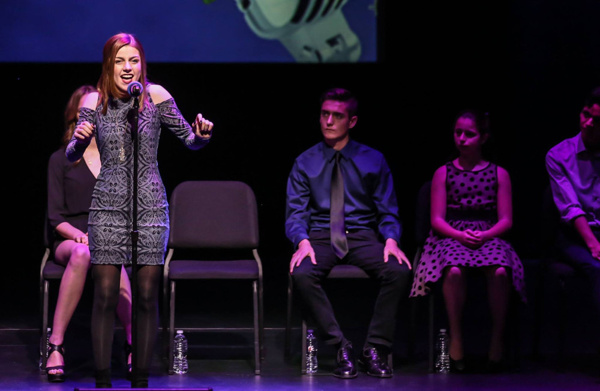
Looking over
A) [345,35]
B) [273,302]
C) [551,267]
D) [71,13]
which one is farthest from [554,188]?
[71,13]

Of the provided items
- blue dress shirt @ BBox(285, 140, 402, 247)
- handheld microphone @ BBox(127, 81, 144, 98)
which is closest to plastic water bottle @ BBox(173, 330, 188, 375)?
blue dress shirt @ BBox(285, 140, 402, 247)

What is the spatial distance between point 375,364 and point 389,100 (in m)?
3.17

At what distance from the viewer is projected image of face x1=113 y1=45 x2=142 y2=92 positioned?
3.14m

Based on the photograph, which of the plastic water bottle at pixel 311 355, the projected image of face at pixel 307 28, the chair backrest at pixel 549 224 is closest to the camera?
the plastic water bottle at pixel 311 355

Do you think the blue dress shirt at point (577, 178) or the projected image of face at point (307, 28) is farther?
the projected image of face at point (307, 28)

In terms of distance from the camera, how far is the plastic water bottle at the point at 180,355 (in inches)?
151

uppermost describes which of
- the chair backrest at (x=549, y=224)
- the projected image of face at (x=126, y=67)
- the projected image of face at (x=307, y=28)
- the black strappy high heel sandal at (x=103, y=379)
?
the projected image of face at (x=307, y=28)

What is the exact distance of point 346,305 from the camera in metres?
5.39

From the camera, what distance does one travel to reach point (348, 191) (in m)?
4.16

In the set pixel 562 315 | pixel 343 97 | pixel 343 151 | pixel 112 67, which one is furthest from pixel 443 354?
pixel 112 67

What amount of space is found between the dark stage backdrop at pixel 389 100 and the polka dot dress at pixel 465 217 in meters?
2.41

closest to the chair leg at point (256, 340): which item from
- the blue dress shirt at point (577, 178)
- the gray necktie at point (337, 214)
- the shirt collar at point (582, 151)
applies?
the gray necktie at point (337, 214)

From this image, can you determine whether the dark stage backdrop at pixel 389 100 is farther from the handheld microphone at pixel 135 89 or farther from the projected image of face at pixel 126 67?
the handheld microphone at pixel 135 89

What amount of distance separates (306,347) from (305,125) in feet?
9.83
